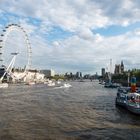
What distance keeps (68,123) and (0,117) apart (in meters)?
9.50

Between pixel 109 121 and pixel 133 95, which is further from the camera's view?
pixel 133 95

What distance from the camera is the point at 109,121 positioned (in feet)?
134

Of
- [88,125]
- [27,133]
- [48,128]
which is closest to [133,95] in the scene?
[88,125]

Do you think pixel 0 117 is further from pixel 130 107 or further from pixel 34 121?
pixel 130 107

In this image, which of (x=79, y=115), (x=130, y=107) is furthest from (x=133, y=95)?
(x=79, y=115)

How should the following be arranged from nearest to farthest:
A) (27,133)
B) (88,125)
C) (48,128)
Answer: (27,133), (48,128), (88,125)

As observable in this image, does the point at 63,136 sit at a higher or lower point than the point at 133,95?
lower

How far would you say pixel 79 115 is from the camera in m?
46.2

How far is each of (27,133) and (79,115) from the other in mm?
14908

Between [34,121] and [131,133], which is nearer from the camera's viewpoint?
[131,133]

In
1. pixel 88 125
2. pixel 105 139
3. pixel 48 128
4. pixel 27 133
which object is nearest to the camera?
pixel 105 139

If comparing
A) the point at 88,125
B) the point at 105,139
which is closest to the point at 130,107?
the point at 88,125

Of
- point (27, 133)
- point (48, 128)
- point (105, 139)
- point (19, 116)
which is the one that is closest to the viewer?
point (105, 139)

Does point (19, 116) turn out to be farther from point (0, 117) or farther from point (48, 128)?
point (48, 128)
